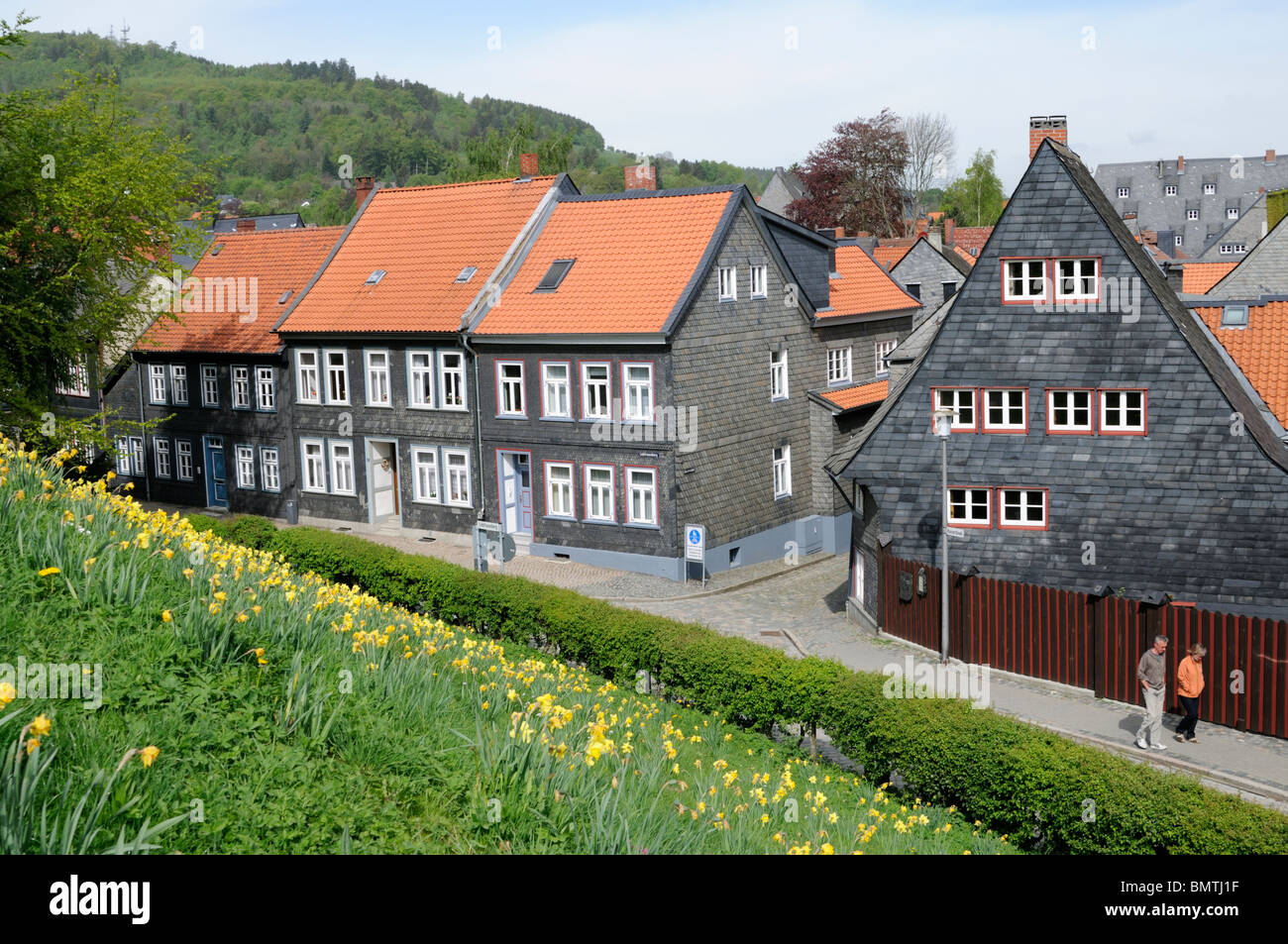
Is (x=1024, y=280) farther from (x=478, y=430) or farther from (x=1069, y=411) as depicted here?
(x=478, y=430)

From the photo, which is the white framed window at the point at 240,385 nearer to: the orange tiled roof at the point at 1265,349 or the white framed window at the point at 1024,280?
the white framed window at the point at 1024,280

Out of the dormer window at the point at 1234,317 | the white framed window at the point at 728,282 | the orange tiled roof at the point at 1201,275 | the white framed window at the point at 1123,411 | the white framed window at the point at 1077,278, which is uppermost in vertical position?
the orange tiled roof at the point at 1201,275

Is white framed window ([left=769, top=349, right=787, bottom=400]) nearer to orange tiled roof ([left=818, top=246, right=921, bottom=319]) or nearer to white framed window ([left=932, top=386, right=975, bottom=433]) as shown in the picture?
orange tiled roof ([left=818, top=246, right=921, bottom=319])

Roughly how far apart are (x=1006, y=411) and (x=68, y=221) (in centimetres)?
2138

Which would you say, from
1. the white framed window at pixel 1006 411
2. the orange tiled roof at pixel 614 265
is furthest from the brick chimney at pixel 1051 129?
the orange tiled roof at pixel 614 265

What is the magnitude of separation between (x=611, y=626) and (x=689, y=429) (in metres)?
11.9

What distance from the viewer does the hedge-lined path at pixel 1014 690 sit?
18.2 m

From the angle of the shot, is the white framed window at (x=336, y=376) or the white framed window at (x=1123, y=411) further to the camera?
the white framed window at (x=336, y=376)

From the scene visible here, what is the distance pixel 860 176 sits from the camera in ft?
294

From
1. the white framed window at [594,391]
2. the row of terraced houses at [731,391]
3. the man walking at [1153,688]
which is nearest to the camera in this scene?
the man walking at [1153,688]

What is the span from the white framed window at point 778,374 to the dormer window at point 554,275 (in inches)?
251

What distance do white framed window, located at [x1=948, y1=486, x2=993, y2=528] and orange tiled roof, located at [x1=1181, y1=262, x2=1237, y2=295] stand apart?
3321 cm
